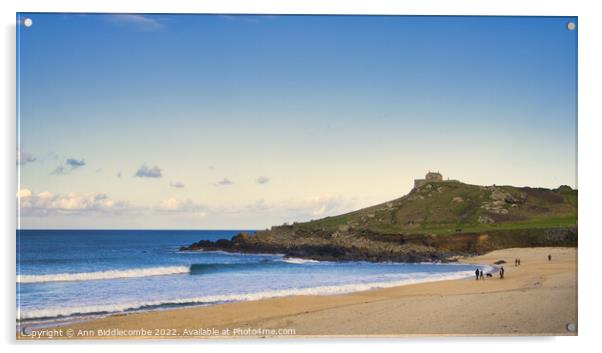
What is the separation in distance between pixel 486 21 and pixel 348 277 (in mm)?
6453

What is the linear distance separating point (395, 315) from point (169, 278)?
4281 millimetres

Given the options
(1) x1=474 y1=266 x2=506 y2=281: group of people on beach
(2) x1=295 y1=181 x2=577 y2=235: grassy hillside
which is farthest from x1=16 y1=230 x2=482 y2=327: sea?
(2) x1=295 y1=181 x2=577 y2=235: grassy hillside

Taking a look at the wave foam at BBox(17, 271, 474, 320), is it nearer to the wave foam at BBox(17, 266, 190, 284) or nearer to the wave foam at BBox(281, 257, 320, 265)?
the wave foam at BBox(17, 266, 190, 284)

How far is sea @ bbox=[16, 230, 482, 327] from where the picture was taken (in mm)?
6898

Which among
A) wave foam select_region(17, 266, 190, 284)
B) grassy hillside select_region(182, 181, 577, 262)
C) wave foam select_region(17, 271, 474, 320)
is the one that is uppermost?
grassy hillside select_region(182, 181, 577, 262)

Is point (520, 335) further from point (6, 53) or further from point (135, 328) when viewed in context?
point (6, 53)

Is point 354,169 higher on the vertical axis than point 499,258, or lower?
higher

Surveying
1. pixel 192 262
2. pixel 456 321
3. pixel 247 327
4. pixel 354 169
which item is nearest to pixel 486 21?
pixel 354 169

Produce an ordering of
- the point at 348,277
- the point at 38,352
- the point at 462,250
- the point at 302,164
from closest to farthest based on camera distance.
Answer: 1. the point at 38,352
2. the point at 302,164
3. the point at 462,250
4. the point at 348,277

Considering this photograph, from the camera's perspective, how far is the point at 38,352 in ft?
21.4

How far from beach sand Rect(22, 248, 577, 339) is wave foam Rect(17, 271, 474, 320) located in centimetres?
27

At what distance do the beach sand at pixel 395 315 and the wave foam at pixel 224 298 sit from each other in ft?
0.89

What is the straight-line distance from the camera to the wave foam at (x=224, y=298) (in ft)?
22.8

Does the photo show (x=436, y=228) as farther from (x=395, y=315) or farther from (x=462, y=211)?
(x=395, y=315)
